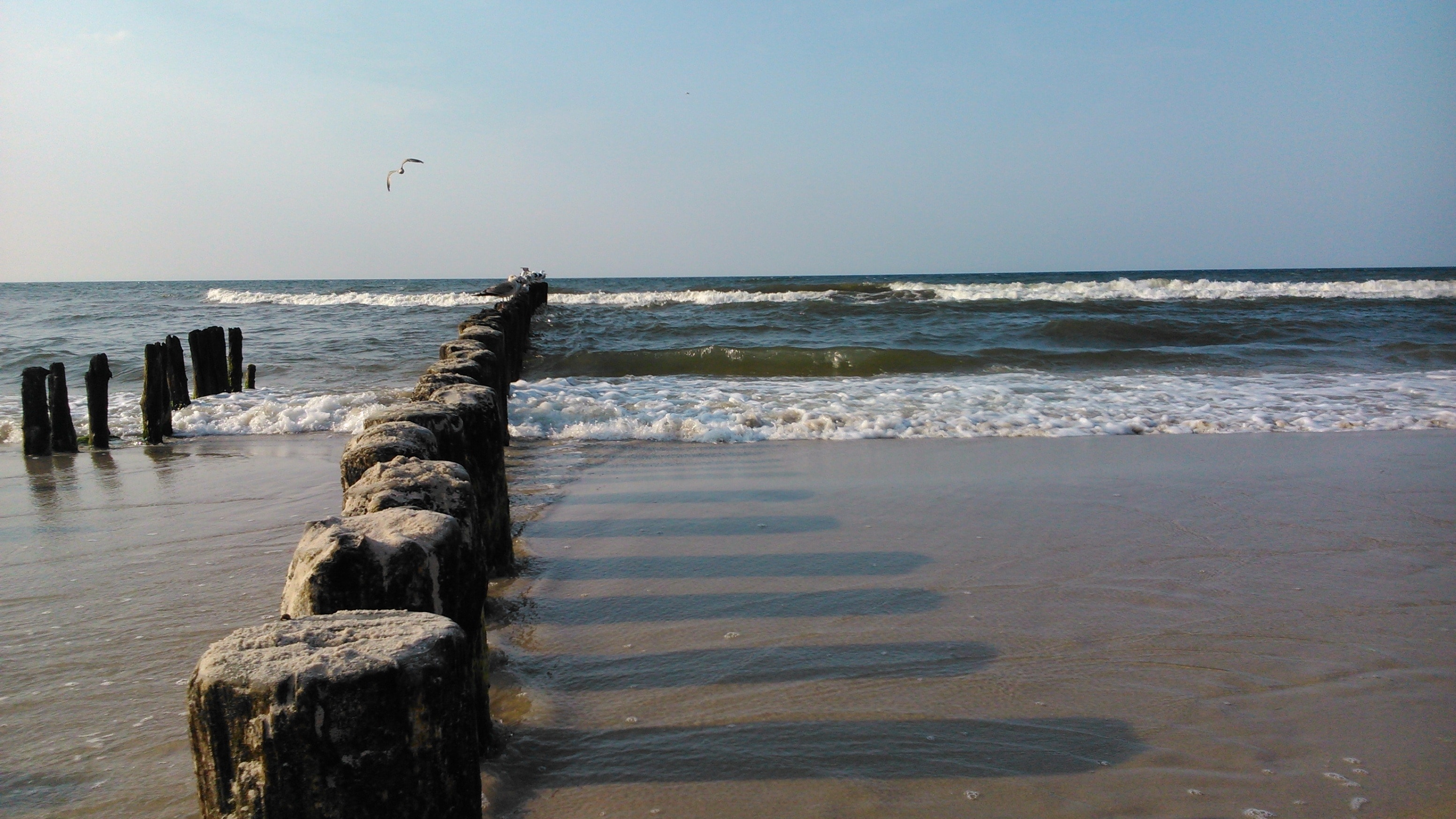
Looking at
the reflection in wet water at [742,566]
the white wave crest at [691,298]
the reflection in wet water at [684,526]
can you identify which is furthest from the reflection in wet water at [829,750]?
the white wave crest at [691,298]

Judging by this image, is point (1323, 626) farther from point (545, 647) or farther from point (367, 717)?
point (367, 717)

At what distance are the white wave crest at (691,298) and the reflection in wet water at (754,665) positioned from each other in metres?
24.2

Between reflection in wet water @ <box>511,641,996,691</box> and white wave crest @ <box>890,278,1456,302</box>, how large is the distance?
2563 centimetres

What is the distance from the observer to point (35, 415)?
24.7 feet

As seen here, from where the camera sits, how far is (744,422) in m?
8.30

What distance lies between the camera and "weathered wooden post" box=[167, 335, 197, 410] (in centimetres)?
963

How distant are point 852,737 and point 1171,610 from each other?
5.44 feet

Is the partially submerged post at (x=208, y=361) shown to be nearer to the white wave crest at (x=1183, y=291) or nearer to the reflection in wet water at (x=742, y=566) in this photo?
the reflection in wet water at (x=742, y=566)

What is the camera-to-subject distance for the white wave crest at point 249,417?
28.7 ft

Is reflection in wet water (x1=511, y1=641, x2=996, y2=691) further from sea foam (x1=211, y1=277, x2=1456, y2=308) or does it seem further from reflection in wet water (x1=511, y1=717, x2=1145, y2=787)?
sea foam (x1=211, y1=277, x2=1456, y2=308)

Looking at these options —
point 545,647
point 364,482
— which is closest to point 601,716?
point 545,647

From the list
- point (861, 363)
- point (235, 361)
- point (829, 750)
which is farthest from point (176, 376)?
point (829, 750)

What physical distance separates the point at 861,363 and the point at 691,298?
17339 millimetres

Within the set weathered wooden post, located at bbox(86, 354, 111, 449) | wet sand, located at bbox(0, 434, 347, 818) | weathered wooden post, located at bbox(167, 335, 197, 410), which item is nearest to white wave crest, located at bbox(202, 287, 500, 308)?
weathered wooden post, located at bbox(167, 335, 197, 410)
